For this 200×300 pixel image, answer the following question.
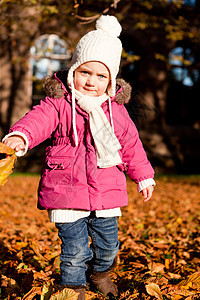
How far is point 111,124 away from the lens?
88.7 inches

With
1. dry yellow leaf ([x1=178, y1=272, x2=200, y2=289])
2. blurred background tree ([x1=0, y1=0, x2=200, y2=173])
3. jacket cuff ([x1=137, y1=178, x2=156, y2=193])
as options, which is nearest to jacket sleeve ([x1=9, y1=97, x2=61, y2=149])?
jacket cuff ([x1=137, y1=178, x2=156, y2=193])

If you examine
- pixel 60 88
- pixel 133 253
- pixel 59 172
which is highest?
pixel 60 88

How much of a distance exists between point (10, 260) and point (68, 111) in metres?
1.64

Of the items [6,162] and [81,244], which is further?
[81,244]

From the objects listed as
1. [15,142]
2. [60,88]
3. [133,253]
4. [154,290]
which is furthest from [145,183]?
[133,253]

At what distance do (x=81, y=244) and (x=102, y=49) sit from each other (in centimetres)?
126

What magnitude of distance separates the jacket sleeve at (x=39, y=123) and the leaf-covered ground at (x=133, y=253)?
0.92 meters

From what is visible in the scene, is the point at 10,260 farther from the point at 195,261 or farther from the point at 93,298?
the point at 195,261

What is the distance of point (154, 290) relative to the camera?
237 centimetres

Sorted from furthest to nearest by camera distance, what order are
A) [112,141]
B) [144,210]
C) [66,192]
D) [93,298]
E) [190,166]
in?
[190,166]
[144,210]
[93,298]
[112,141]
[66,192]

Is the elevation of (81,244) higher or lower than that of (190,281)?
higher

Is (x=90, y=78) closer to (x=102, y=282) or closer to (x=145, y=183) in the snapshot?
(x=145, y=183)

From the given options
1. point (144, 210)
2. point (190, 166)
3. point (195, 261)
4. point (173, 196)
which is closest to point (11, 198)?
point (144, 210)

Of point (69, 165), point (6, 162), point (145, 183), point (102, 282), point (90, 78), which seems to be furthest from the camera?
point (102, 282)
